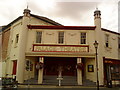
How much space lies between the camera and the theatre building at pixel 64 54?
15805mm

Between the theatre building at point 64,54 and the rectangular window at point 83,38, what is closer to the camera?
the theatre building at point 64,54

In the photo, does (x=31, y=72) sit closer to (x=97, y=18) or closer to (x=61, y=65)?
(x=61, y=65)

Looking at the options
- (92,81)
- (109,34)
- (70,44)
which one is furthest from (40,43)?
(109,34)

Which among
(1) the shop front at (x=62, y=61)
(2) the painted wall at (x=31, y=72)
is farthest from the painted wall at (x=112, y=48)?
(2) the painted wall at (x=31, y=72)

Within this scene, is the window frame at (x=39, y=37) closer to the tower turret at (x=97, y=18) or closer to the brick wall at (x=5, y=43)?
the brick wall at (x=5, y=43)

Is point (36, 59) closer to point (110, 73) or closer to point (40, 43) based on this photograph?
point (40, 43)

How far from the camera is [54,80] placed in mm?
15938

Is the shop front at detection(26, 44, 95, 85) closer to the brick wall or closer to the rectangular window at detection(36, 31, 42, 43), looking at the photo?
the rectangular window at detection(36, 31, 42, 43)

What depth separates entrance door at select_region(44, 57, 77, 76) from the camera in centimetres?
1753

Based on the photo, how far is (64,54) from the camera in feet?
52.3

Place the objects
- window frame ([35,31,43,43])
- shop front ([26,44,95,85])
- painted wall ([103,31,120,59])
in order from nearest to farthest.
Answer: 1. shop front ([26,44,95,85])
2. window frame ([35,31,43,43])
3. painted wall ([103,31,120,59])

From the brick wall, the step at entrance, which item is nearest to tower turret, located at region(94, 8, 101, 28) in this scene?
the step at entrance

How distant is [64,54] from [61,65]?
228cm

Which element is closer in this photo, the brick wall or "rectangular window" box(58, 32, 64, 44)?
"rectangular window" box(58, 32, 64, 44)
